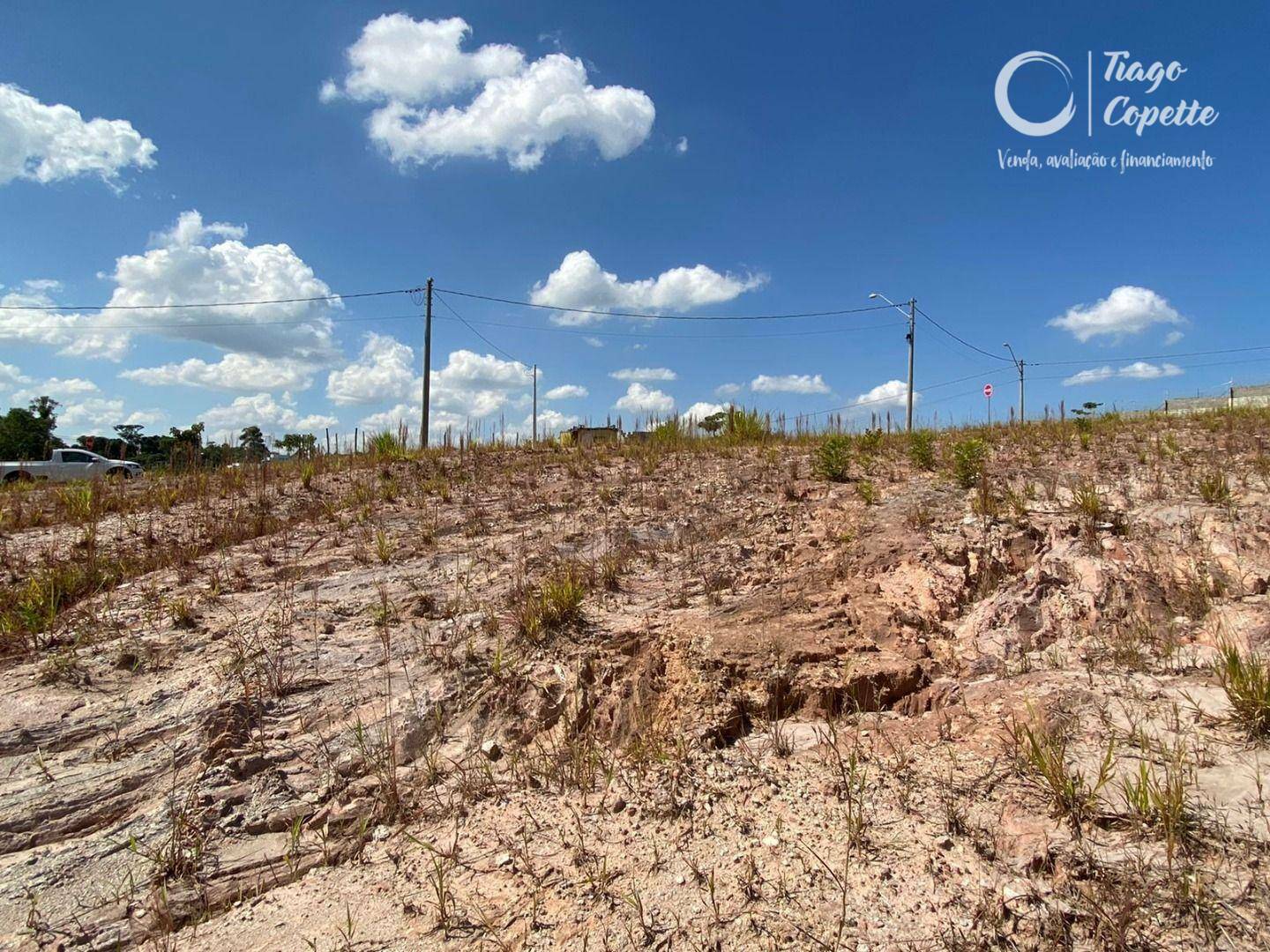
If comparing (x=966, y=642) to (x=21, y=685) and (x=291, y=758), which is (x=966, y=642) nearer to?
(x=291, y=758)

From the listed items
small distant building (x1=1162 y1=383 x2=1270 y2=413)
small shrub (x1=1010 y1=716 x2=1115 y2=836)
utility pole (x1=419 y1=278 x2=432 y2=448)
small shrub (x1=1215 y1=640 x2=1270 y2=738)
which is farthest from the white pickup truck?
small distant building (x1=1162 y1=383 x2=1270 y2=413)

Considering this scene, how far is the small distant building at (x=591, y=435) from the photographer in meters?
9.59

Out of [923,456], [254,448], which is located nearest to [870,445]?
[923,456]

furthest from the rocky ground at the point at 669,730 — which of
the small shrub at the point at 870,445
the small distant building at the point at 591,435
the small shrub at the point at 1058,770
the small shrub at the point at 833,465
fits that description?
the small distant building at the point at 591,435

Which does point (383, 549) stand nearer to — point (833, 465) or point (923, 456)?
point (833, 465)

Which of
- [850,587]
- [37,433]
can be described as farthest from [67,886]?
[37,433]

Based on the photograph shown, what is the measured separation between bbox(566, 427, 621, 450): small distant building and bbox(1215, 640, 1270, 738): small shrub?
7592 mm

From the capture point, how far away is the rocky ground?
207 cm

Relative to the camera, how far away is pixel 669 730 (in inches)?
123

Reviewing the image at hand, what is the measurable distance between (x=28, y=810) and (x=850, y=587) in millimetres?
4620

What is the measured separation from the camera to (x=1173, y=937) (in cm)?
172

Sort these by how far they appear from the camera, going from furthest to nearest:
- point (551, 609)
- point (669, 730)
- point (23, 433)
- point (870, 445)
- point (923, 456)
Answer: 1. point (23, 433)
2. point (870, 445)
3. point (923, 456)
4. point (551, 609)
5. point (669, 730)

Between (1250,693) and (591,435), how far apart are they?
27.5 ft

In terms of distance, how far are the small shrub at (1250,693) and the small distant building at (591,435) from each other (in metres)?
7.59
